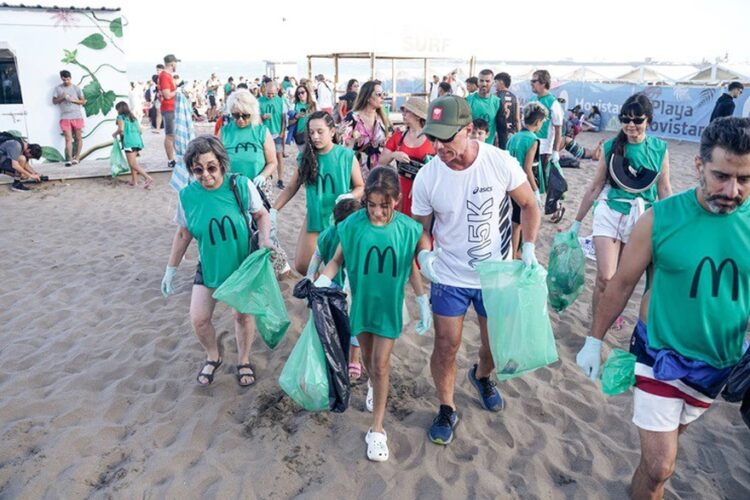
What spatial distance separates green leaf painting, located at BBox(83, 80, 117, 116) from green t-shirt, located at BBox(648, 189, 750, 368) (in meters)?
12.0

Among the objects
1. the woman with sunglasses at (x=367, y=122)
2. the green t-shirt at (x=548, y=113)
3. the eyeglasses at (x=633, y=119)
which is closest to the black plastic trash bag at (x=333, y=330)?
the woman with sunglasses at (x=367, y=122)

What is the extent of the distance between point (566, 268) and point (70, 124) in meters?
10.8

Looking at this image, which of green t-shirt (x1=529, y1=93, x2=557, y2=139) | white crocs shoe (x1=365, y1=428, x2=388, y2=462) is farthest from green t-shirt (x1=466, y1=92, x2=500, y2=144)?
white crocs shoe (x1=365, y1=428, x2=388, y2=462)

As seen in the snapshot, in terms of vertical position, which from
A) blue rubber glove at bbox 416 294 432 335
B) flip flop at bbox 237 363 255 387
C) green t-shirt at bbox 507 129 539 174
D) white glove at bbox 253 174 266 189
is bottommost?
flip flop at bbox 237 363 255 387

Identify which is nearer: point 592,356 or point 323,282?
point 592,356

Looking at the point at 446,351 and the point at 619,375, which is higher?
the point at 619,375

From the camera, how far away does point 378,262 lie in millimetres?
2928

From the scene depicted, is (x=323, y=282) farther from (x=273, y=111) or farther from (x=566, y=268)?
(x=273, y=111)

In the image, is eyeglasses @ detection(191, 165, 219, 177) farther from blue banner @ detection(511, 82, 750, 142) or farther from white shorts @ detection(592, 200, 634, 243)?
blue banner @ detection(511, 82, 750, 142)

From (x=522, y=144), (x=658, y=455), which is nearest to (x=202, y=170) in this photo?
(x=658, y=455)

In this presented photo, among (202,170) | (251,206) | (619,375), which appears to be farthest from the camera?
(251,206)

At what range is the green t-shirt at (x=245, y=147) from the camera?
5.11 m

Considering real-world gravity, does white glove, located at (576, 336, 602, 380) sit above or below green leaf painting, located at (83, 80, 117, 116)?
below

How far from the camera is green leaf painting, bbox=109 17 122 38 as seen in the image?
37.2ft
